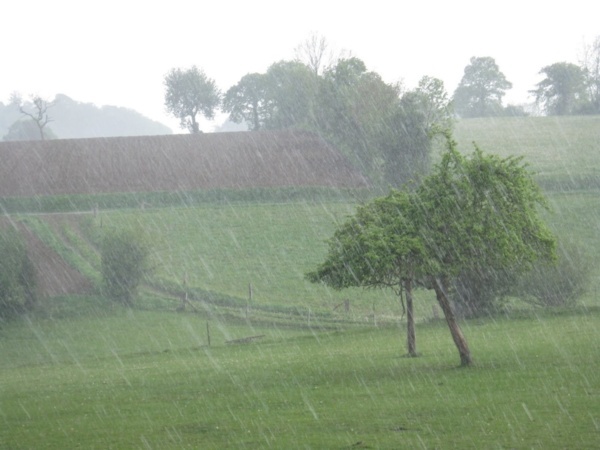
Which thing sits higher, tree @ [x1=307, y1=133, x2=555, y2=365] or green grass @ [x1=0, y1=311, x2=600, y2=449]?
tree @ [x1=307, y1=133, x2=555, y2=365]

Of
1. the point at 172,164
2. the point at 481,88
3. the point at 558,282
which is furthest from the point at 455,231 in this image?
the point at 481,88

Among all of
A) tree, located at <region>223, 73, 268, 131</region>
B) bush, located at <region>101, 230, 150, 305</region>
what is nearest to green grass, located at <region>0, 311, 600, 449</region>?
bush, located at <region>101, 230, 150, 305</region>

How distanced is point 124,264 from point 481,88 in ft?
382

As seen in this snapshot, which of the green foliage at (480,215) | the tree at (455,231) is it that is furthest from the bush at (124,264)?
the green foliage at (480,215)

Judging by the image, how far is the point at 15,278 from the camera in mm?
48500

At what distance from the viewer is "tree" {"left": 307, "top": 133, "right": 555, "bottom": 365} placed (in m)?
24.0

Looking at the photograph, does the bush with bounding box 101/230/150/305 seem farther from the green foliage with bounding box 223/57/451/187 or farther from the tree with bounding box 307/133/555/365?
the tree with bounding box 307/133/555/365

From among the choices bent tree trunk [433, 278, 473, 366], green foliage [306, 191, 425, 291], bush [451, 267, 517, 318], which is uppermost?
green foliage [306, 191, 425, 291]

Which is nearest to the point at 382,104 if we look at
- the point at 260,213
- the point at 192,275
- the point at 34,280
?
the point at 260,213

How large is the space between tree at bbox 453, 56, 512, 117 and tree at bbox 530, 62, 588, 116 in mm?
12945

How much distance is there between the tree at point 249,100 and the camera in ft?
409

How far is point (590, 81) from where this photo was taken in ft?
423

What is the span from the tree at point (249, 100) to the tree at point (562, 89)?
50.7 m

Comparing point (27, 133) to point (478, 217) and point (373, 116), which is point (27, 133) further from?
point (478, 217)
